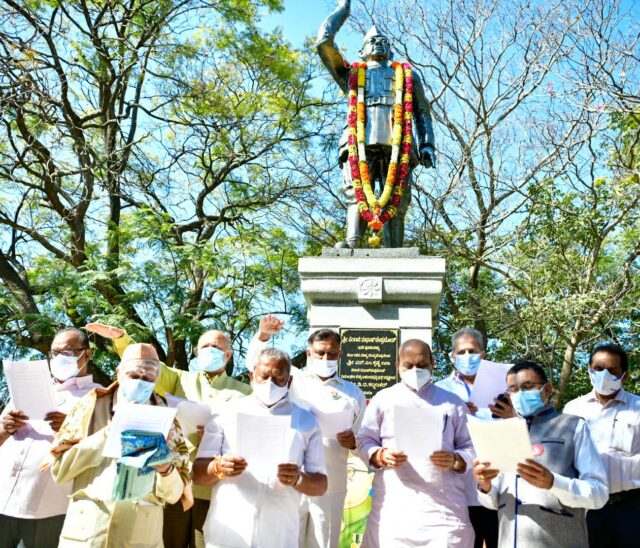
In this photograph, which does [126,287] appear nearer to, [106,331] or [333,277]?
[333,277]

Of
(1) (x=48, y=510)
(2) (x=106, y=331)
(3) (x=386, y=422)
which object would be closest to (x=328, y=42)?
(2) (x=106, y=331)

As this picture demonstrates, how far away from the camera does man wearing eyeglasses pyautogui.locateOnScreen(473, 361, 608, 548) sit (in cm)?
303

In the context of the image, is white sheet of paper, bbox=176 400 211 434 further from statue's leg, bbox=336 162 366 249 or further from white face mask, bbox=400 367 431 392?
→ statue's leg, bbox=336 162 366 249

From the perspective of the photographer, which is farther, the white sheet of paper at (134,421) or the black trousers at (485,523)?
the black trousers at (485,523)

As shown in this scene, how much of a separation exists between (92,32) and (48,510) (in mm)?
10960

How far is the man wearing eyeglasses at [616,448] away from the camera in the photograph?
385cm

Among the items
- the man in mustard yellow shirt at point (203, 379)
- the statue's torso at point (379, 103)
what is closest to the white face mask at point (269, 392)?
the man in mustard yellow shirt at point (203, 379)

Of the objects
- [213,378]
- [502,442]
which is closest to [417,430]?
[502,442]

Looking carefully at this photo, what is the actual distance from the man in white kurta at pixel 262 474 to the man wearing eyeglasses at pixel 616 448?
180 cm

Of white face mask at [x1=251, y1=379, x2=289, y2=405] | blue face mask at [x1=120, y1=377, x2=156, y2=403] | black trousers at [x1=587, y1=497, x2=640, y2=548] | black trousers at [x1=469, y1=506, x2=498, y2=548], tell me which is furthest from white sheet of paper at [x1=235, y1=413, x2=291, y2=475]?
black trousers at [x1=587, y1=497, x2=640, y2=548]

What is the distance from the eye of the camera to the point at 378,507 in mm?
3594

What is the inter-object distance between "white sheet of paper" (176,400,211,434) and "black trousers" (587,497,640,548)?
7.78 ft

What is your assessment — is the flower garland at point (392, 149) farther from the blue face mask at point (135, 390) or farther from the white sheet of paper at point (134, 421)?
the white sheet of paper at point (134, 421)

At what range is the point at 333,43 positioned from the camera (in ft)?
23.1
